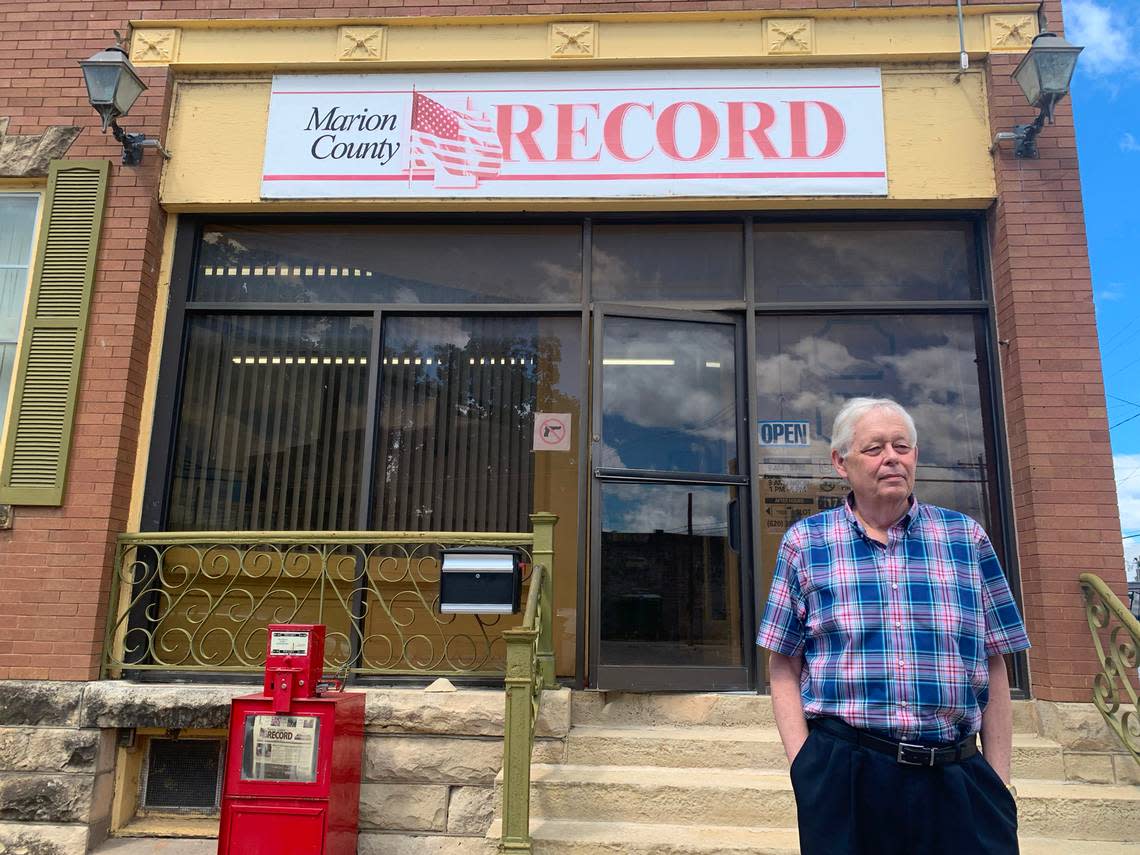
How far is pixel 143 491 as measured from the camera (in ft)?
18.0

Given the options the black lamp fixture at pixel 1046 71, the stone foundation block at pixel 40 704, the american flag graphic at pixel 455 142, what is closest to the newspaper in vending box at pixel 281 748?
the stone foundation block at pixel 40 704

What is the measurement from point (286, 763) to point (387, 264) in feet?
11.6

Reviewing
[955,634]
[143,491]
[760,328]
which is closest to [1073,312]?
[760,328]

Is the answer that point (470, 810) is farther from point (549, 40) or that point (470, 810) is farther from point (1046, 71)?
point (1046, 71)

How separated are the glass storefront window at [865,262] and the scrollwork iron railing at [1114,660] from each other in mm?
2217

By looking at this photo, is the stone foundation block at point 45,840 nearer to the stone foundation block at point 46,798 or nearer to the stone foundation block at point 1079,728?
the stone foundation block at point 46,798

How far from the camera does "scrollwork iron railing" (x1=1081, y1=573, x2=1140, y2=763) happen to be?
4332 millimetres

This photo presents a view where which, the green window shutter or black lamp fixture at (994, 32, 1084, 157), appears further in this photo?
the green window shutter

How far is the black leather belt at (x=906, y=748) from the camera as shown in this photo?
2.00 metres

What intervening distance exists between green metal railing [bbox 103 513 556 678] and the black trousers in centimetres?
313

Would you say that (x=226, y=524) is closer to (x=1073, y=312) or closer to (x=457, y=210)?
(x=457, y=210)

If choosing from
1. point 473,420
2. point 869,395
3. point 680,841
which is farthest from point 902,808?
point 473,420

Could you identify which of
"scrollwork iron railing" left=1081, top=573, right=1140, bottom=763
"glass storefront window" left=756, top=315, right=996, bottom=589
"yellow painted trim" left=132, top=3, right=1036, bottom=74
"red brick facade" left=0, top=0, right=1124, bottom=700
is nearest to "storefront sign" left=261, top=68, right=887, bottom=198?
"yellow painted trim" left=132, top=3, right=1036, bottom=74

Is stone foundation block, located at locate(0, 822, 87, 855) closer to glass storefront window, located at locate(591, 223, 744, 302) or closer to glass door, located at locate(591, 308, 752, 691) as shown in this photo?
glass door, located at locate(591, 308, 752, 691)
